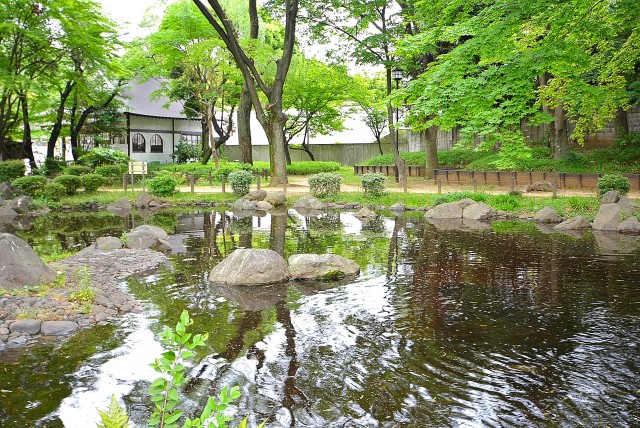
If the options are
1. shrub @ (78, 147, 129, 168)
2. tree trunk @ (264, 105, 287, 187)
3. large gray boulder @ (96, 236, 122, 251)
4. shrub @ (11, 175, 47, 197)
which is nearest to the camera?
large gray boulder @ (96, 236, 122, 251)

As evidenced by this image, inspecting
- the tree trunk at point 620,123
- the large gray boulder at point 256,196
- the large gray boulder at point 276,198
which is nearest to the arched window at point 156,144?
the large gray boulder at point 256,196

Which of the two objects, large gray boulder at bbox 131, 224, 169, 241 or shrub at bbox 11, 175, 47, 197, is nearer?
large gray boulder at bbox 131, 224, 169, 241

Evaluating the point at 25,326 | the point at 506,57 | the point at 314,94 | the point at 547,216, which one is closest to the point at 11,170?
the point at 314,94

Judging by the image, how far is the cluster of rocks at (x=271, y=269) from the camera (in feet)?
33.6

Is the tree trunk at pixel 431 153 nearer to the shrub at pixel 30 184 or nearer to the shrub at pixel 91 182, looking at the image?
Result: the shrub at pixel 91 182

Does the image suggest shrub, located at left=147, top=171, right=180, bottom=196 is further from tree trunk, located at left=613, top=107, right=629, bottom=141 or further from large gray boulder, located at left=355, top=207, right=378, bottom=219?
tree trunk, located at left=613, top=107, right=629, bottom=141

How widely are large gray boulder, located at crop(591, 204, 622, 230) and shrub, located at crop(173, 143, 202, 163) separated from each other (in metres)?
32.2

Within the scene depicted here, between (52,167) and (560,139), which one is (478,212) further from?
(52,167)

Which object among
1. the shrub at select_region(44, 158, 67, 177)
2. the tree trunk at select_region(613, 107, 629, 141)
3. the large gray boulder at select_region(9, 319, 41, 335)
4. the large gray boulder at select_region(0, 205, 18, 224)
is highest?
the tree trunk at select_region(613, 107, 629, 141)

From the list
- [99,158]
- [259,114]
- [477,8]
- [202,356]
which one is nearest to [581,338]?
[202,356]

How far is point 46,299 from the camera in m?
8.43

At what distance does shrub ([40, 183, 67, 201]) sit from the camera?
24.2 m

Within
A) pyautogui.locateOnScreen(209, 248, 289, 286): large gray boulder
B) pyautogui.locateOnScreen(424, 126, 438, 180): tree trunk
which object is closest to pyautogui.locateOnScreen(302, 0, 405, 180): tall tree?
pyautogui.locateOnScreen(424, 126, 438, 180): tree trunk

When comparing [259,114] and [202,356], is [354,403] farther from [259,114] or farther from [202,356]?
[259,114]
